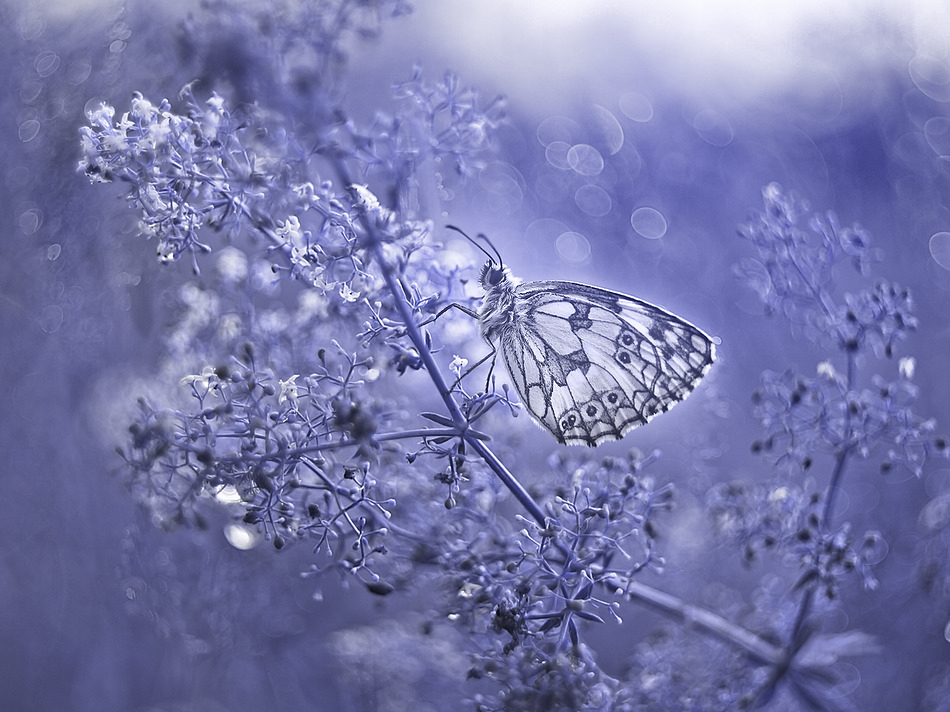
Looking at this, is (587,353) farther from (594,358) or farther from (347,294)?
(347,294)

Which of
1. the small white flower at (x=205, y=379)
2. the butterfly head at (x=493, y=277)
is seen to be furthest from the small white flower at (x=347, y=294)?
the butterfly head at (x=493, y=277)

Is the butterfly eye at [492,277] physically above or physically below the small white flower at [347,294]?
above

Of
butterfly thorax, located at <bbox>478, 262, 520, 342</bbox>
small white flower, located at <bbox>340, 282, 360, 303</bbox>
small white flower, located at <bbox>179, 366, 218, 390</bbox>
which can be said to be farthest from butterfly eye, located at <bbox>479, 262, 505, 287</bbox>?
small white flower, located at <bbox>179, 366, 218, 390</bbox>

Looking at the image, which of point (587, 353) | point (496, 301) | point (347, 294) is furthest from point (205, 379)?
point (587, 353)

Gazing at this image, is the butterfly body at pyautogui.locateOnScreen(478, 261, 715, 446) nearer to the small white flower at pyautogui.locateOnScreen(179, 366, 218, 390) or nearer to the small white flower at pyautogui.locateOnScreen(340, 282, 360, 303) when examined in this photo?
the small white flower at pyautogui.locateOnScreen(340, 282, 360, 303)

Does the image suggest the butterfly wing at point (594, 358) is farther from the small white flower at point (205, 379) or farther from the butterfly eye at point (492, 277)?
the small white flower at point (205, 379)

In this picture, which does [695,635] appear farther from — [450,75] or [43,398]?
[43,398]

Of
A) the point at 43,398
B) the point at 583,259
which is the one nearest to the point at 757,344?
the point at 583,259
